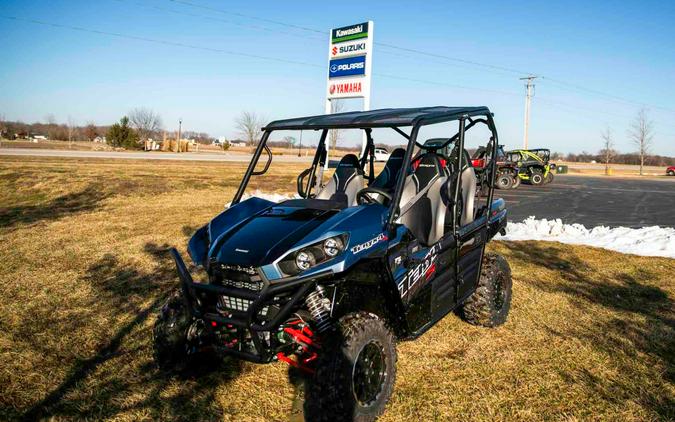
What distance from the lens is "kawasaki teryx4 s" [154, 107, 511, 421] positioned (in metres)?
2.77

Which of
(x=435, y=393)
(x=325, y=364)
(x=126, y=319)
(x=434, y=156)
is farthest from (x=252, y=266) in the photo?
(x=126, y=319)

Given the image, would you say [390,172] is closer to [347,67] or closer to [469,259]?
[469,259]

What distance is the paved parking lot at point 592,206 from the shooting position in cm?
1259

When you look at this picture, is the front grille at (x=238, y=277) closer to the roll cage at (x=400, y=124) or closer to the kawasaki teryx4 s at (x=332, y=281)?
the kawasaki teryx4 s at (x=332, y=281)

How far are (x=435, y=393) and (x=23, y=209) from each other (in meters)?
11.7

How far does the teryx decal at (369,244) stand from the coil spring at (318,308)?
332 millimetres

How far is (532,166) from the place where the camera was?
77.4 feet

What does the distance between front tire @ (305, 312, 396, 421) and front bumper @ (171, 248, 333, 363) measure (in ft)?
1.02

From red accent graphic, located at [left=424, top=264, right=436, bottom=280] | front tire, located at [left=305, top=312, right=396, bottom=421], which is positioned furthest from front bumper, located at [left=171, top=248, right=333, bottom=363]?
red accent graphic, located at [left=424, top=264, right=436, bottom=280]

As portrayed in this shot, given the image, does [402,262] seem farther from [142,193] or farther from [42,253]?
[142,193]

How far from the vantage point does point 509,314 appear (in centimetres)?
516

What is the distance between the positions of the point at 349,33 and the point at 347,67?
3.23 ft

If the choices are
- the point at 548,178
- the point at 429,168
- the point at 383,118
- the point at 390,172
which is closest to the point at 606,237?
the point at 390,172

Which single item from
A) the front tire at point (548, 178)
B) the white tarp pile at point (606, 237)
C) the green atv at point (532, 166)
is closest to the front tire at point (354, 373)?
the white tarp pile at point (606, 237)
